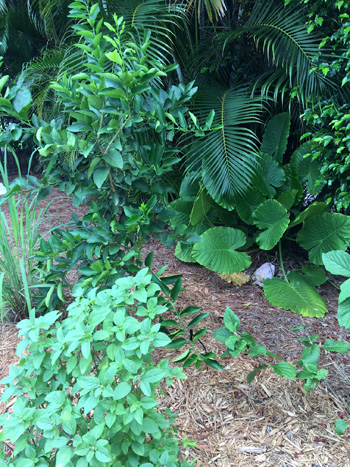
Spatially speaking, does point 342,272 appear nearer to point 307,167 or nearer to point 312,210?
point 312,210

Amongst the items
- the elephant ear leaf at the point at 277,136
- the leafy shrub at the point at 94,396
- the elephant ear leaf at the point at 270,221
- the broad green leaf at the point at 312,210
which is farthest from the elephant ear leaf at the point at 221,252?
the leafy shrub at the point at 94,396

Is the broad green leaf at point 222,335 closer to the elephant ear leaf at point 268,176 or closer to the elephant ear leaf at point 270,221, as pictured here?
the elephant ear leaf at point 270,221

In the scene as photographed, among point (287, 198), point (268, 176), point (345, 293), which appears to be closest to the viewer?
point (345, 293)

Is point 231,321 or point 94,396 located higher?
point 94,396

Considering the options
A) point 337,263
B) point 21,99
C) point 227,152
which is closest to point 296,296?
point 337,263

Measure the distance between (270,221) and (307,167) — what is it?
0.48 meters

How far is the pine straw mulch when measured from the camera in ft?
4.00

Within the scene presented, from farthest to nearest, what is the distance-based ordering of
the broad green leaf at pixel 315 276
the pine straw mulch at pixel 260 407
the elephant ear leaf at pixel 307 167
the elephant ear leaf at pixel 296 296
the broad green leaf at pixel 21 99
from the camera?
1. the elephant ear leaf at pixel 307 167
2. the broad green leaf at pixel 315 276
3. the elephant ear leaf at pixel 296 296
4. the pine straw mulch at pixel 260 407
5. the broad green leaf at pixel 21 99

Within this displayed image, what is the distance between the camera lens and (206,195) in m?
2.32

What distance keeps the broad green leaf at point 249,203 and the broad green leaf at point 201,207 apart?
0.20 metres

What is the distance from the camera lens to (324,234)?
2.14m

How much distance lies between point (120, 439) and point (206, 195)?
66.7 inches

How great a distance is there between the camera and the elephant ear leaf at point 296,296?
1.82 metres

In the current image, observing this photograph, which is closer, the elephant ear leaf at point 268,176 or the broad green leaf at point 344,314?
the broad green leaf at point 344,314
